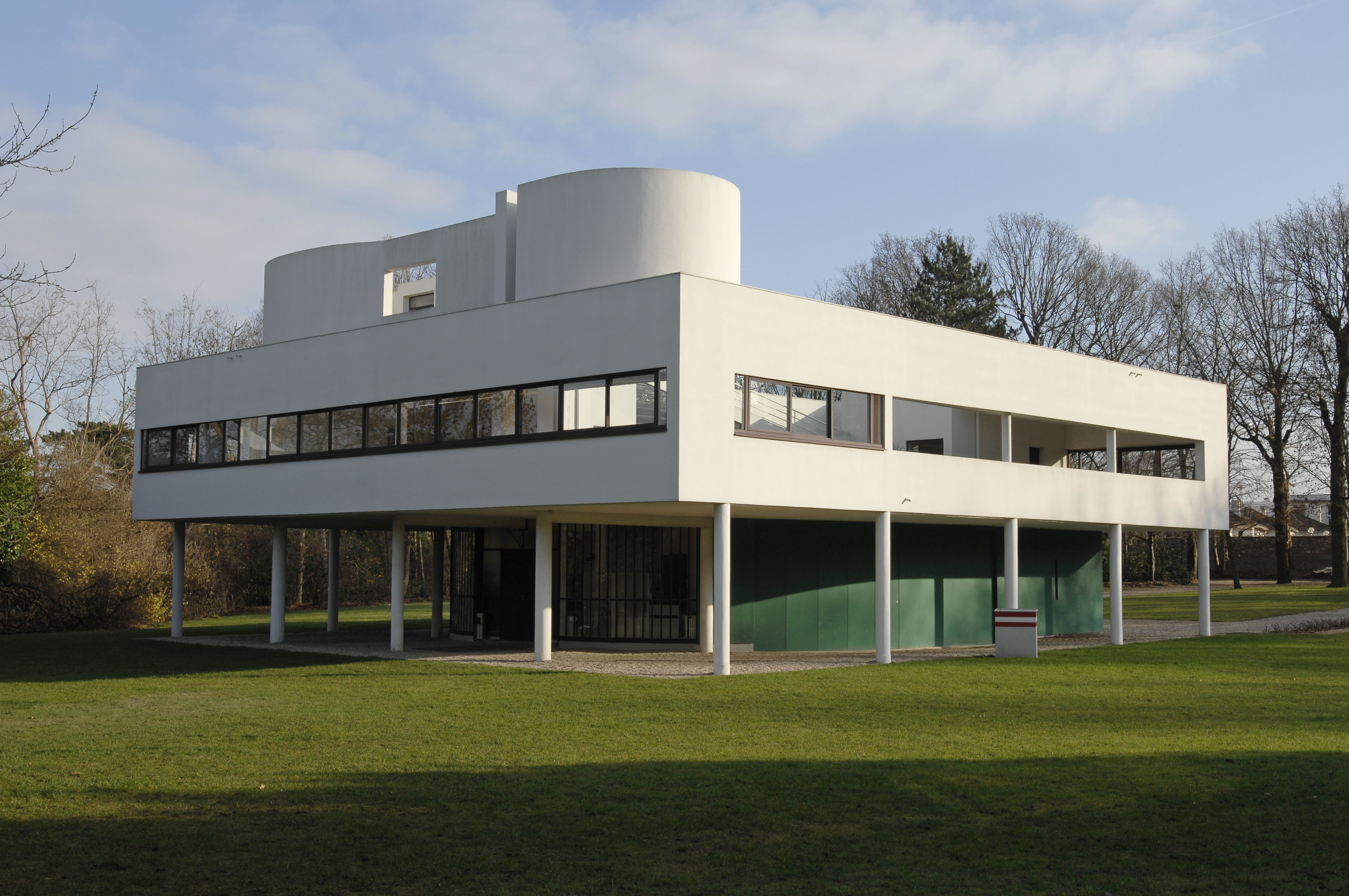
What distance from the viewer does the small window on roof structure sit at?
26734 millimetres

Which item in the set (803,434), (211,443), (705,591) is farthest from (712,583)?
(211,443)

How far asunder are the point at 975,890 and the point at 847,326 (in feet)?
49.5

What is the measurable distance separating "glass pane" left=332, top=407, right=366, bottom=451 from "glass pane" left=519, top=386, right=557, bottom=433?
4.26m

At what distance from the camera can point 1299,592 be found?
1826 inches

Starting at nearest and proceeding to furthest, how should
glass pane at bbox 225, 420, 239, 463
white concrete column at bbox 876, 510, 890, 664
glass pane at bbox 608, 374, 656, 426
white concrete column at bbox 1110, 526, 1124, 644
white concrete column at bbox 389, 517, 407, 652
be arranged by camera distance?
glass pane at bbox 608, 374, 656, 426
white concrete column at bbox 876, 510, 890, 664
white concrete column at bbox 389, 517, 407, 652
glass pane at bbox 225, 420, 239, 463
white concrete column at bbox 1110, 526, 1124, 644

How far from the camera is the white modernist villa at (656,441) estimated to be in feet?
63.3

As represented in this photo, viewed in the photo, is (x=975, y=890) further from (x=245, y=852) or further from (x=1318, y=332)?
(x=1318, y=332)

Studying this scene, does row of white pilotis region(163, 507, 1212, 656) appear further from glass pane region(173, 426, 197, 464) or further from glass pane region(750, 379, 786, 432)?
glass pane region(173, 426, 197, 464)

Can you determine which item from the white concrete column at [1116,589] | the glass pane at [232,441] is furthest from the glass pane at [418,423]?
the white concrete column at [1116,589]

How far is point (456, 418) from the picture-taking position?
2138 cm

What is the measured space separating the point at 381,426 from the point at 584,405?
5.13 meters

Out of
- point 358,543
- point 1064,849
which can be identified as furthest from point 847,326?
point 358,543

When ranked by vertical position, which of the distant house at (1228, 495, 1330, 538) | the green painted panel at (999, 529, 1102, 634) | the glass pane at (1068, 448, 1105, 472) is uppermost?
the glass pane at (1068, 448, 1105, 472)

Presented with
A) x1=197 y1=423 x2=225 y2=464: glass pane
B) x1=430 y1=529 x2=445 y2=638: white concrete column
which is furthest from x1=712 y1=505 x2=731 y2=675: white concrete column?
x1=197 y1=423 x2=225 y2=464: glass pane
